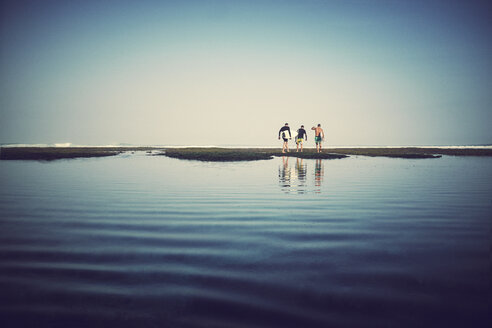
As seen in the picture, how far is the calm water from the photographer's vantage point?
10.6ft

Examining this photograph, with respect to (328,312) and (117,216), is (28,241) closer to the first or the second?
(117,216)

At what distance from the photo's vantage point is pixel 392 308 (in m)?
3.35

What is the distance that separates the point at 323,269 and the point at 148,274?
8.17ft

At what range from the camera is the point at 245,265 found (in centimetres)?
452

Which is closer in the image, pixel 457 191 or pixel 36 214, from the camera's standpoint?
pixel 36 214

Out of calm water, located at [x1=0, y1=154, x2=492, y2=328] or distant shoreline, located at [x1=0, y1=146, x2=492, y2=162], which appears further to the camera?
distant shoreline, located at [x1=0, y1=146, x2=492, y2=162]

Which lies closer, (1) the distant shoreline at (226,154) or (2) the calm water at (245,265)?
(2) the calm water at (245,265)

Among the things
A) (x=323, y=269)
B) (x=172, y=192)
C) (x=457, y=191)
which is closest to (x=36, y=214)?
(x=172, y=192)

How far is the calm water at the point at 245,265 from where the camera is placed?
3.23 m

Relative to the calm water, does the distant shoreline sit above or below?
above

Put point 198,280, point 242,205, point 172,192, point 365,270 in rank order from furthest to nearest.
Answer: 1. point 172,192
2. point 242,205
3. point 365,270
4. point 198,280

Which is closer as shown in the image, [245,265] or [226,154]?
[245,265]

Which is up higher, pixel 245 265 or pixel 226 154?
pixel 226 154

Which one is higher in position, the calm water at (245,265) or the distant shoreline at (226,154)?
the distant shoreline at (226,154)
